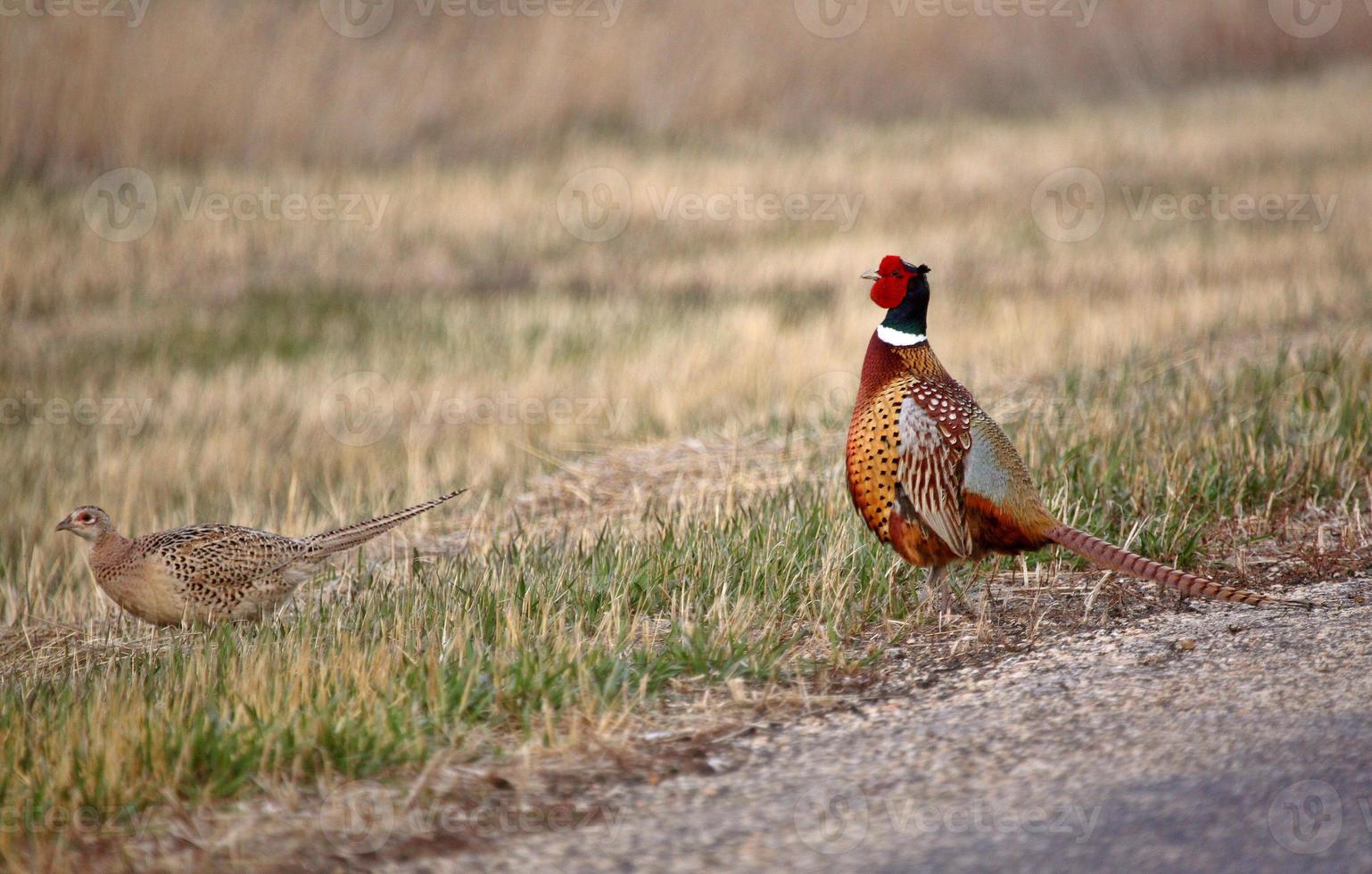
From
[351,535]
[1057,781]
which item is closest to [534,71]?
[351,535]

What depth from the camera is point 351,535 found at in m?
5.84

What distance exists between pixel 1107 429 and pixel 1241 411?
33.4 inches

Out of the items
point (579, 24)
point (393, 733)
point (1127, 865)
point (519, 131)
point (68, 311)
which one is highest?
point (579, 24)

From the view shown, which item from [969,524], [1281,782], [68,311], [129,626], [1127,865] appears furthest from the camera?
[68,311]

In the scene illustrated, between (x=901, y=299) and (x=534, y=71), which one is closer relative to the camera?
(x=901, y=299)

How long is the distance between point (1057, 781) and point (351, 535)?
10.3 ft

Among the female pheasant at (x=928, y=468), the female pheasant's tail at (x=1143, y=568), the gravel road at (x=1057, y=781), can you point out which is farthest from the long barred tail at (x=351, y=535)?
the female pheasant's tail at (x=1143, y=568)

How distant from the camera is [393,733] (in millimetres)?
3996

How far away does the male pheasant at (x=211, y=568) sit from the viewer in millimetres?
5562

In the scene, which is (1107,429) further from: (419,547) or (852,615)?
(419,547)

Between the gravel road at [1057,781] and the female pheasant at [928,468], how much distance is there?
480mm

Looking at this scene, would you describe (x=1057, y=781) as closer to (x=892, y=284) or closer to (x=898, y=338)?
(x=898, y=338)

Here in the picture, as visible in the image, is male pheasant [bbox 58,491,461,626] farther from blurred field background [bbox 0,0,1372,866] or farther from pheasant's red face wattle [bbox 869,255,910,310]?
pheasant's red face wattle [bbox 869,255,910,310]

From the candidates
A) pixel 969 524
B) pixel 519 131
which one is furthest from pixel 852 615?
pixel 519 131
